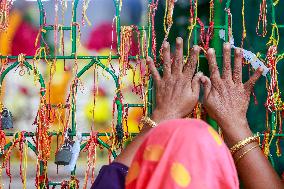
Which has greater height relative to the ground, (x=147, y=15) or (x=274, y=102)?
(x=147, y=15)

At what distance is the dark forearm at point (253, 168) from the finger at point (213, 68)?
0.21 meters

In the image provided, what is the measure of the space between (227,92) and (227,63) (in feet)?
0.37

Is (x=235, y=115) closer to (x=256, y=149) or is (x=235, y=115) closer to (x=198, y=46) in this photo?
(x=256, y=149)

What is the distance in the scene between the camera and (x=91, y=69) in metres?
2.67

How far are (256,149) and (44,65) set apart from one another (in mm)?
970

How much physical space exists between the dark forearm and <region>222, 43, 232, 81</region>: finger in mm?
212

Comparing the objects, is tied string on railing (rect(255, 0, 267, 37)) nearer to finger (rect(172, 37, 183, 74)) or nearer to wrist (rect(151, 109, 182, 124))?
finger (rect(172, 37, 183, 74))

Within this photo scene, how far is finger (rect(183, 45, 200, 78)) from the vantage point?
1953mm

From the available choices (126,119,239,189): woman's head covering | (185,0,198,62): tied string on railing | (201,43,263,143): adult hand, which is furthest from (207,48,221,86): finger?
(126,119,239,189): woman's head covering

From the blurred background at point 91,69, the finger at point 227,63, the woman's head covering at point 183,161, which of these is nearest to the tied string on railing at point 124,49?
the blurred background at point 91,69

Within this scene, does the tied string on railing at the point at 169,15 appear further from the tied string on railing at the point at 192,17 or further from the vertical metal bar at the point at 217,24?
the vertical metal bar at the point at 217,24

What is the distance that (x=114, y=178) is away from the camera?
1.71m

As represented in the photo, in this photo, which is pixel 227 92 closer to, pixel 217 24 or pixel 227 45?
pixel 227 45

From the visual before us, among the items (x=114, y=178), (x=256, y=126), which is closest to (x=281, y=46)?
(x=256, y=126)
